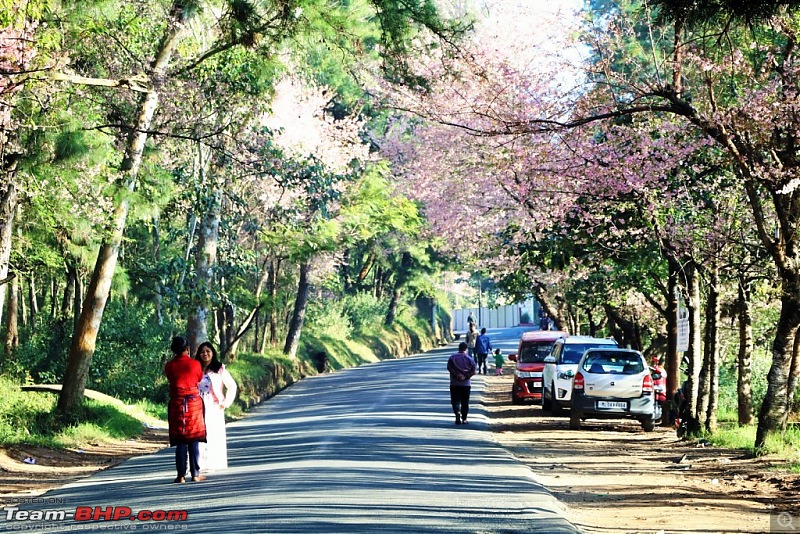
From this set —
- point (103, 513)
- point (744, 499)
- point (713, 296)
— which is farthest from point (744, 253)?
point (103, 513)

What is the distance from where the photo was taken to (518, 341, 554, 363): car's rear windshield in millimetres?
32531

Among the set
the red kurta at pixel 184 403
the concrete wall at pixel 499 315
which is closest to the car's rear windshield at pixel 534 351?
the red kurta at pixel 184 403

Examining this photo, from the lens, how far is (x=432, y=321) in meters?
83.1

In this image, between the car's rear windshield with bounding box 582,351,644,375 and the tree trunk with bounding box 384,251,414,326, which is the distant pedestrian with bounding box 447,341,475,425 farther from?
the tree trunk with bounding box 384,251,414,326

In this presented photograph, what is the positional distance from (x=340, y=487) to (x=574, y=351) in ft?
51.3

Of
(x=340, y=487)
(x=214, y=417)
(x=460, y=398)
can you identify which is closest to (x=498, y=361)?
(x=460, y=398)

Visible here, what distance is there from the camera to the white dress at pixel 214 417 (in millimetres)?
16031

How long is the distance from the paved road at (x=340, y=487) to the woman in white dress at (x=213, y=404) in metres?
0.35

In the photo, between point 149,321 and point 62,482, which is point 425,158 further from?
point 62,482

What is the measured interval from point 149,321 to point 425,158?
14188mm

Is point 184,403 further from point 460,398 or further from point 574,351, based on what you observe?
point 574,351

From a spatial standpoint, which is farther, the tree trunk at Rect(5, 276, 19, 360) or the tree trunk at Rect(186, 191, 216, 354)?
the tree trunk at Rect(5, 276, 19, 360)

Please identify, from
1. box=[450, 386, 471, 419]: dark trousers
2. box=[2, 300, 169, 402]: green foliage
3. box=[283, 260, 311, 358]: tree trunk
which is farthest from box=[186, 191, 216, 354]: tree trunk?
box=[283, 260, 311, 358]: tree trunk

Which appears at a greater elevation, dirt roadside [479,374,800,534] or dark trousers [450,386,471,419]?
dark trousers [450,386,471,419]
